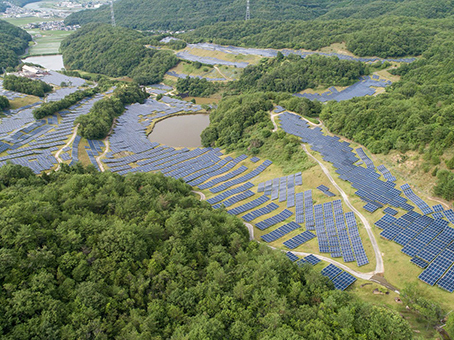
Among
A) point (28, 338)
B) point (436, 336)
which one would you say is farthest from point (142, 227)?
point (436, 336)

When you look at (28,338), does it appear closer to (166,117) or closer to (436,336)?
(436,336)

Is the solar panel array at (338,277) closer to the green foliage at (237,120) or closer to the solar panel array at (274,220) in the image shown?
the solar panel array at (274,220)

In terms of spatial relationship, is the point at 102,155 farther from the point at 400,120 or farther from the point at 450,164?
the point at 450,164

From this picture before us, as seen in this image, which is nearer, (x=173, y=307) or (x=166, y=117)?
(x=173, y=307)

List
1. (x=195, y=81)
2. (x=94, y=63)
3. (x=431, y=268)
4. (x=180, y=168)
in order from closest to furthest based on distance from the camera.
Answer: (x=431, y=268) < (x=180, y=168) < (x=195, y=81) < (x=94, y=63)

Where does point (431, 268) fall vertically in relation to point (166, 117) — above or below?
above

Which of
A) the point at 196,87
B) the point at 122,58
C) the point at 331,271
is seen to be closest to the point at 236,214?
the point at 331,271
